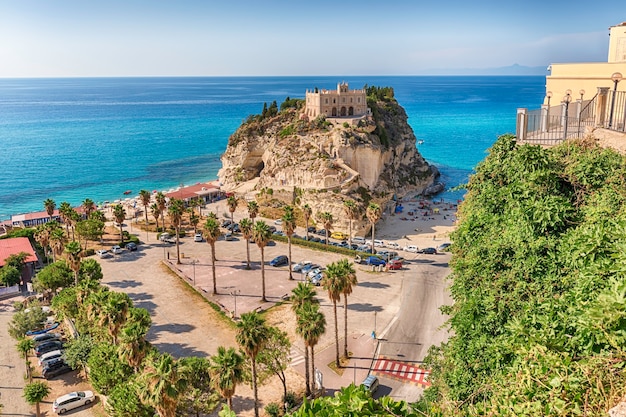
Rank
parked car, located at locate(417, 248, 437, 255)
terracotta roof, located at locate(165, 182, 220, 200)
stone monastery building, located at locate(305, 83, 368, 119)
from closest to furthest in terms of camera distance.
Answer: parked car, located at locate(417, 248, 437, 255), terracotta roof, located at locate(165, 182, 220, 200), stone monastery building, located at locate(305, 83, 368, 119)

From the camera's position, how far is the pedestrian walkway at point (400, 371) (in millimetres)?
32156

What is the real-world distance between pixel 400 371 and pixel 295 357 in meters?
8.13

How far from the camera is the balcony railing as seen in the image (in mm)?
19219

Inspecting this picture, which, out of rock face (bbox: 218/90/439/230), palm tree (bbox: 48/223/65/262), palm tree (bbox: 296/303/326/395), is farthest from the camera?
rock face (bbox: 218/90/439/230)

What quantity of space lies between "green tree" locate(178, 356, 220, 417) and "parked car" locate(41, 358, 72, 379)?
12.7m

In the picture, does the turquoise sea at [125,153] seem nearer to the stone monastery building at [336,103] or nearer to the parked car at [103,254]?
the stone monastery building at [336,103]

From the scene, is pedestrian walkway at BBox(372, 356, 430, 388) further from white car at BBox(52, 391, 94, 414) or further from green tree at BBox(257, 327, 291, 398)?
white car at BBox(52, 391, 94, 414)

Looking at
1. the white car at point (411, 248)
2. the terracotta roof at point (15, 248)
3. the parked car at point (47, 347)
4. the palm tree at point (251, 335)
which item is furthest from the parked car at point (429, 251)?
the terracotta roof at point (15, 248)

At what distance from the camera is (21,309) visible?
41.8 meters

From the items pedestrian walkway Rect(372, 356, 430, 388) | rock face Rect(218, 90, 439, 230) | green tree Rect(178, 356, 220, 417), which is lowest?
pedestrian walkway Rect(372, 356, 430, 388)

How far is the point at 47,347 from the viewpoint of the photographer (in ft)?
119

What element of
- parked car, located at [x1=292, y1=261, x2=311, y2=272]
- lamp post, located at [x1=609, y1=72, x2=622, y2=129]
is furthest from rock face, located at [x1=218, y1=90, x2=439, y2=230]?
lamp post, located at [x1=609, y1=72, x2=622, y2=129]

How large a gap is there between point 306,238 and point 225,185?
35067 millimetres

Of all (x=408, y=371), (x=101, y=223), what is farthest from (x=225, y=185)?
(x=408, y=371)
